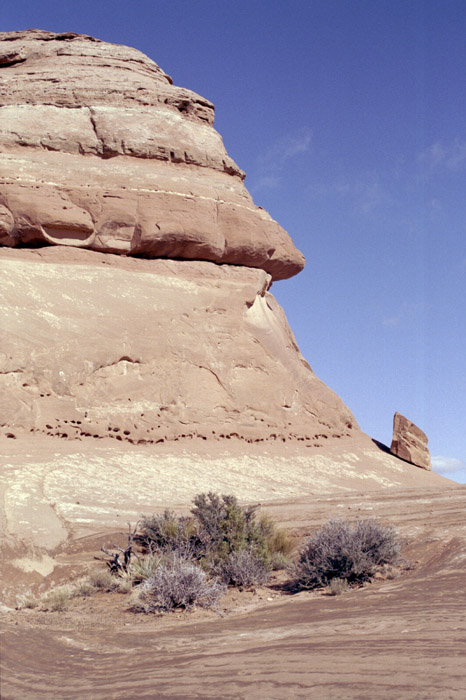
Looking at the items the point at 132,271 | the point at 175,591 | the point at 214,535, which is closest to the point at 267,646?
the point at 175,591

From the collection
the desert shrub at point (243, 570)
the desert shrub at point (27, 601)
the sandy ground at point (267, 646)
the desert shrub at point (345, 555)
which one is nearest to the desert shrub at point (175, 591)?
the sandy ground at point (267, 646)

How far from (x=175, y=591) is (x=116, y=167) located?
55.1ft

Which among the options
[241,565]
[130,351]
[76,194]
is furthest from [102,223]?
[241,565]

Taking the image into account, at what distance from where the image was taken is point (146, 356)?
64.4 ft

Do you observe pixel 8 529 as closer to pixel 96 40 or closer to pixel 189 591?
pixel 189 591

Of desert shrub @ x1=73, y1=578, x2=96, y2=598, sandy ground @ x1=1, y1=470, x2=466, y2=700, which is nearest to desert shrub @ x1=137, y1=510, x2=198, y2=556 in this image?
desert shrub @ x1=73, y1=578, x2=96, y2=598

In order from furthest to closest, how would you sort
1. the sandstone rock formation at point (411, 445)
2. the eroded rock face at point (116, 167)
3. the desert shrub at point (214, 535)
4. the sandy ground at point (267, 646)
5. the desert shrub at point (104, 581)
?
the sandstone rock formation at point (411, 445) → the eroded rock face at point (116, 167) → the desert shrub at point (214, 535) → the desert shrub at point (104, 581) → the sandy ground at point (267, 646)

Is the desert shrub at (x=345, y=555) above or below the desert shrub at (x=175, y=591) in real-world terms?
above

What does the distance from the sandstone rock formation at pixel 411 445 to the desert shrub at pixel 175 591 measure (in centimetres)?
1600

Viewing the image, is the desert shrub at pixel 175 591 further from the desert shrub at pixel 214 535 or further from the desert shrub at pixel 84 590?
the desert shrub at pixel 214 535

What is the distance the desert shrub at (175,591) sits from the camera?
8758mm

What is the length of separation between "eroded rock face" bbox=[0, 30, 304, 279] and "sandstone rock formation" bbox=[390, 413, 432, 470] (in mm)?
7522

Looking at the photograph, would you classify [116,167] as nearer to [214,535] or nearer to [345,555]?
[214,535]

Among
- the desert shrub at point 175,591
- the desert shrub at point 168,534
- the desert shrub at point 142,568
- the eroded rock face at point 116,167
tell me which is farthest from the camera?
the eroded rock face at point 116,167
